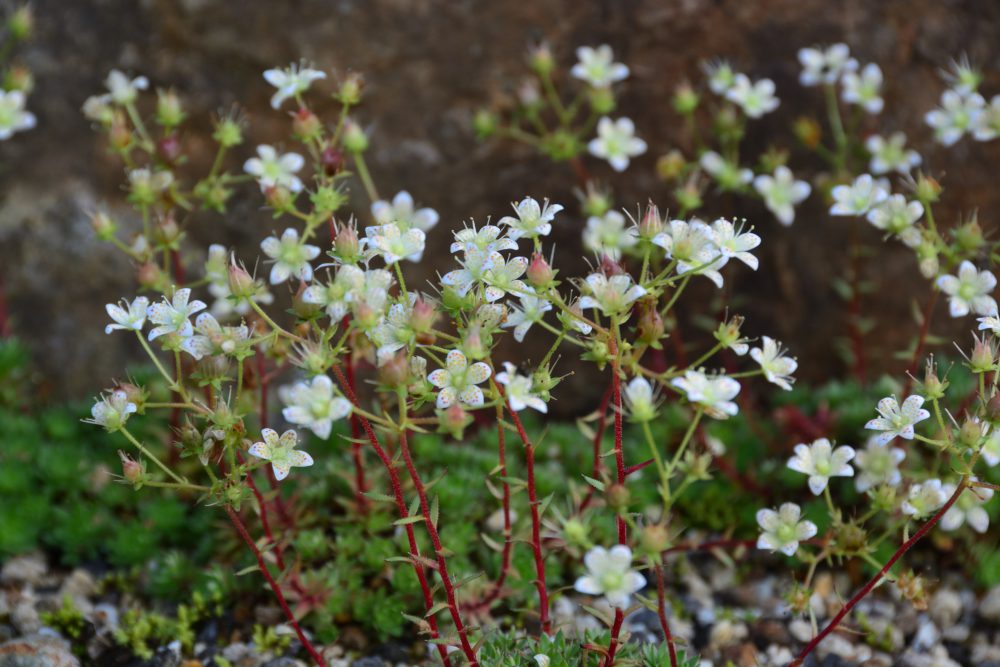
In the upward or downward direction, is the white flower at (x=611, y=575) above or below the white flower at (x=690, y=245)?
below

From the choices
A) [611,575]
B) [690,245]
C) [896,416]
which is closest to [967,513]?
[896,416]

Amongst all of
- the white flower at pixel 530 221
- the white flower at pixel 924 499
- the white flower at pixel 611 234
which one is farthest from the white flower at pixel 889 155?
the white flower at pixel 530 221

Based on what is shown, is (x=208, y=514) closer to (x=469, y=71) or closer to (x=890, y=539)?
(x=469, y=71)

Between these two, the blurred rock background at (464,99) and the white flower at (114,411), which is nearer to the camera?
the white flower at (114,411)

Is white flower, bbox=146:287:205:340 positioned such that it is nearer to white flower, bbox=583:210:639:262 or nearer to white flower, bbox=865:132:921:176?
white flower, bbox=583:210:639:262

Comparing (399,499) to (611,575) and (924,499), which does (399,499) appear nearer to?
(611,575)

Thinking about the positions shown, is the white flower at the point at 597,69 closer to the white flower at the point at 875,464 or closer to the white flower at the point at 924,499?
the white flower at the point at 875,464
